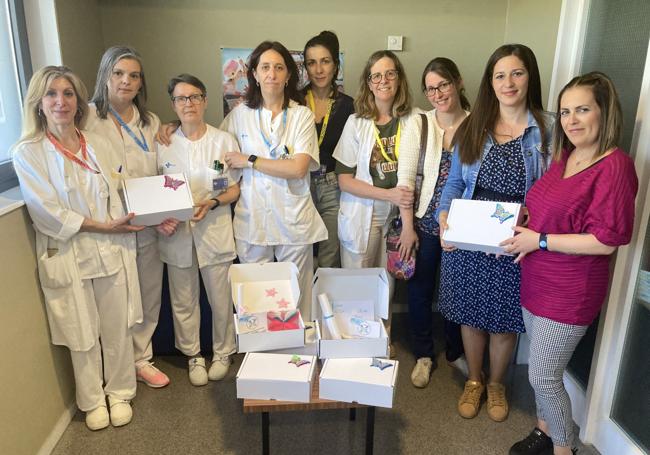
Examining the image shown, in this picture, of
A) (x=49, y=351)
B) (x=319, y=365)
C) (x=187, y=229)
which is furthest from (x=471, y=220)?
(x=49, y=351)

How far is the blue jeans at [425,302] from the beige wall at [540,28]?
983 mm

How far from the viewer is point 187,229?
7.64 feet

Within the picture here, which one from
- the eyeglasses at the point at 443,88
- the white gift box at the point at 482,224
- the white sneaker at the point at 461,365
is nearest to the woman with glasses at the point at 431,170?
the eyeglasses at the point at 443,88

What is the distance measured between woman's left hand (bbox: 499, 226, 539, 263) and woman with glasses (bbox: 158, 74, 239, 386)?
1246mm

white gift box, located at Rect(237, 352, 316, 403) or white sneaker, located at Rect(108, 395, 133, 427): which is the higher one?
white gift box, located at Rect(237, 352, 316, 403)

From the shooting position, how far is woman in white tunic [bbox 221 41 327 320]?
7.41 ft

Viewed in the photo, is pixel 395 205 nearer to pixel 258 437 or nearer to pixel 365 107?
pixel 365 107

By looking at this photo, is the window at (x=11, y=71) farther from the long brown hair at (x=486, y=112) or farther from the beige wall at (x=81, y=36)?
the long brown hair at (x=486, y=112)

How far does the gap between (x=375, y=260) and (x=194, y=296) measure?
937 mm

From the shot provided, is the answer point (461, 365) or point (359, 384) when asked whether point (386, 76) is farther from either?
point (461, 365)

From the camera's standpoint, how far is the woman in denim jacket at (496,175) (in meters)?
1.90

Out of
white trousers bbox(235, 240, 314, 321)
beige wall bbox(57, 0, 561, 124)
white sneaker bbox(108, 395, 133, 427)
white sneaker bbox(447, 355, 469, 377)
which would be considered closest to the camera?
white sneaker bbox(108, 395, 133, 427)

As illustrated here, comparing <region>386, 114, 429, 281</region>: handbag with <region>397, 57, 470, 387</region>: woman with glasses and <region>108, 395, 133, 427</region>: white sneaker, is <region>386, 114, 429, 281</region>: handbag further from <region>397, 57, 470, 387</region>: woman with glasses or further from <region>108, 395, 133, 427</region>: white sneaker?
<region>108, 395, 133, 427</region>: white sneaker

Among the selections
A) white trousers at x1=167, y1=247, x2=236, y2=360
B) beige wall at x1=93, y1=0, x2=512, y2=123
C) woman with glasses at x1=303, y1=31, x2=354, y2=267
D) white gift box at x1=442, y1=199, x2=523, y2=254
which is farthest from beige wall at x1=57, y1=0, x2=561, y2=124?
white gift box at x1=442, y1=199, x2=523, y2=254
